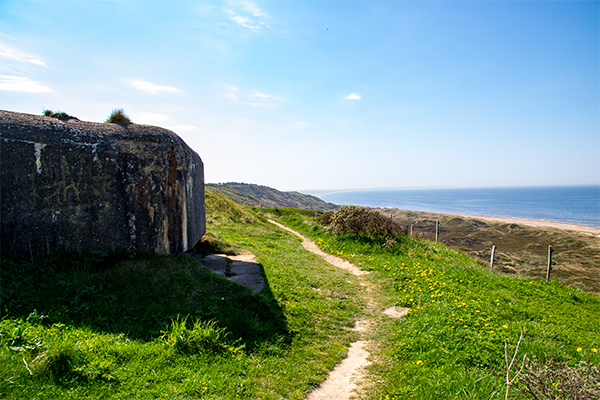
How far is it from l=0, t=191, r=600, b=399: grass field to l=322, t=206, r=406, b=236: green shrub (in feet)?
20.1

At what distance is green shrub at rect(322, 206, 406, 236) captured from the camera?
14.1m

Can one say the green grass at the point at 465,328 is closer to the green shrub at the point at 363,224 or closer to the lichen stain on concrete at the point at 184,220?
the green shrub at the point at 363,224

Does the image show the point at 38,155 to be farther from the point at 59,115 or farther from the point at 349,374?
the point at 349,374

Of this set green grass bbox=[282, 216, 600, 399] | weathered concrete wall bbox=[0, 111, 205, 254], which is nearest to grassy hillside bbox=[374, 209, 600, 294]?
green grass bbox=[282, 216, 600, 399]

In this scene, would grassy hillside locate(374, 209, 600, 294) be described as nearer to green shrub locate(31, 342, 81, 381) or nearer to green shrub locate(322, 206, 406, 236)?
green shrub locate(322, 206, 406, 236)

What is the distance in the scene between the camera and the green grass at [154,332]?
3.30 metres

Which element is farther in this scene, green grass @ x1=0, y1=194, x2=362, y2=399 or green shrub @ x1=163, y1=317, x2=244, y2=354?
green shrub @ x1=163, y1=317, x2=244, y2=354

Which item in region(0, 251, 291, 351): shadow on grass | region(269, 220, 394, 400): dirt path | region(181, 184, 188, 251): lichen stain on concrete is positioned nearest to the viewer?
region(269, 220, 394, 400): dirt path

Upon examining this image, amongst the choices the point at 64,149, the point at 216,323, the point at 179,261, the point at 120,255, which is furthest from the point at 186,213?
the point at 216,323

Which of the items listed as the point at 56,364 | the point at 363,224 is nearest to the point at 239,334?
the point at 56,364

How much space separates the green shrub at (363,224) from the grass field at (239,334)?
20.1 ft

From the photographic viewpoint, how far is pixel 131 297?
5.13 m

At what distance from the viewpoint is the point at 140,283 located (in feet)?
17.8

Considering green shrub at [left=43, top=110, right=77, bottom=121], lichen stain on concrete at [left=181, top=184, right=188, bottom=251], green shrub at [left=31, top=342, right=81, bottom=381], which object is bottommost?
green shrub at [left=31, top=342, right=81, bottom=381]
